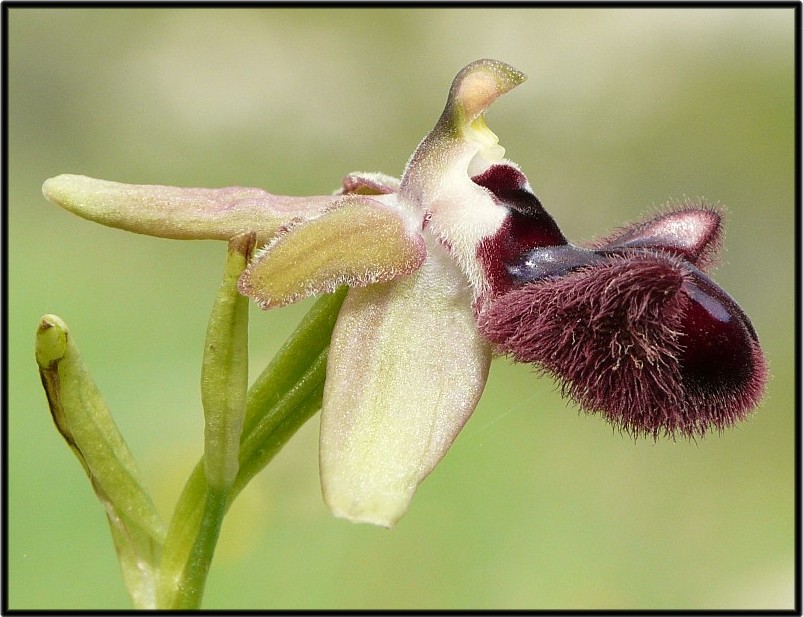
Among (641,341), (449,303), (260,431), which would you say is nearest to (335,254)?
(449,303)

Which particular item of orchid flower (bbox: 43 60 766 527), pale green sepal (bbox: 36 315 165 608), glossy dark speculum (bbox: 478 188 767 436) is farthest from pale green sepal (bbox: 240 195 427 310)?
pale green sepal (bbox: 36 315 165 608)

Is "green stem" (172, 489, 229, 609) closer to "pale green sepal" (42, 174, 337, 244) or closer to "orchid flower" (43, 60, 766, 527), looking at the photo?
"orchid flower" (43, 60, 766, 527)

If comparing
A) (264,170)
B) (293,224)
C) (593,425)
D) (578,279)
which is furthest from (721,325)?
(264,170)

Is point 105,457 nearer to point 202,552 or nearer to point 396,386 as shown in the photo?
point 202,552

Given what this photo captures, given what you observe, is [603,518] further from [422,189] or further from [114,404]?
[422,189]

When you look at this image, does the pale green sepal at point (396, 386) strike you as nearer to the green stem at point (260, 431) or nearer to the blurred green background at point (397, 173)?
the green stem at point (260, 431)
